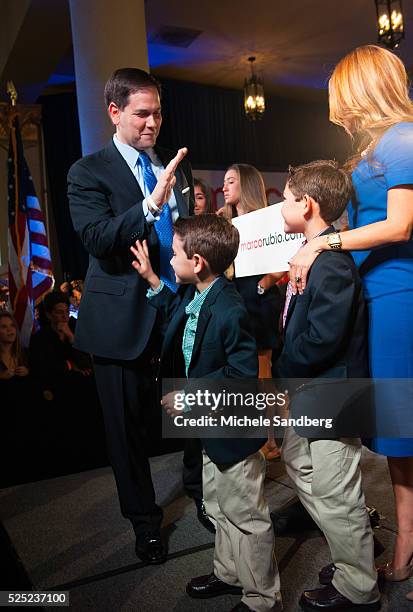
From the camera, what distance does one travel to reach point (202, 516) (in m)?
2.27

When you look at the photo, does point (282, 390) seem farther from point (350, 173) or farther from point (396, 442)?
point (350, 173)

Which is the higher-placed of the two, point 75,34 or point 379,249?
point 75,34

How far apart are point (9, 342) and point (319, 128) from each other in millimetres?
7822

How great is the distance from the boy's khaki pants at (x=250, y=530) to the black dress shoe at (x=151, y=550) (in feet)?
1.61

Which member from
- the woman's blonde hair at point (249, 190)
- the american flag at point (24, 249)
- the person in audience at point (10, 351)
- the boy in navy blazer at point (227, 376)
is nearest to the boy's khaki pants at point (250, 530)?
the boy in navy blazer at point (227, 376)

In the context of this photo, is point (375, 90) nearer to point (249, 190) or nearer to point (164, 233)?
point (164, 233)

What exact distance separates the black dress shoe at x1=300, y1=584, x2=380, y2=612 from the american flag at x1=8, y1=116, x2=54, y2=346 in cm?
299

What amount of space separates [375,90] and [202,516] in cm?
169

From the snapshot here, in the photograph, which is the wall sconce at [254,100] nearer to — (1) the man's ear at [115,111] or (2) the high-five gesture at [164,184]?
(1) the man's ear at [115,111]

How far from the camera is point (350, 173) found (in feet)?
5.36

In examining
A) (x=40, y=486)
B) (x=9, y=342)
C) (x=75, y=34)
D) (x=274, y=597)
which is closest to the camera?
(x=274, y=597)

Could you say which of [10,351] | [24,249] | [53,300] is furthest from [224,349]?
[24,249]

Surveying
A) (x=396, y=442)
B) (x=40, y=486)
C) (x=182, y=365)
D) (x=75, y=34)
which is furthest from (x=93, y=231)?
(x=75, y=34)

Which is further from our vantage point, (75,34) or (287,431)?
(75,34)
